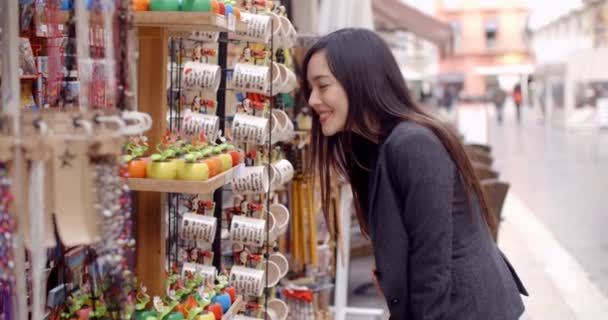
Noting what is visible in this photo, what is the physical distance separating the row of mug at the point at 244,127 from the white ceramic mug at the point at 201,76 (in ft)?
0.32

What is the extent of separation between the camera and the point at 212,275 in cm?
257

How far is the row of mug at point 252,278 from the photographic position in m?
2.58

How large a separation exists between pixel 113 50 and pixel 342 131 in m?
0.78

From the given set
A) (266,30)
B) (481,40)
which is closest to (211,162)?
(266,30)

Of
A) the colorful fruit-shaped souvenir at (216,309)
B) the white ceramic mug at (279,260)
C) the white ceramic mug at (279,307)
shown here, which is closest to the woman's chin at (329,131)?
the colorful fruit-shaped souvenir at (216,309)

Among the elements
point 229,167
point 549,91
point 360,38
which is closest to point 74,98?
point 229,167

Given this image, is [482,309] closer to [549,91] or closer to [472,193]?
[472,193]

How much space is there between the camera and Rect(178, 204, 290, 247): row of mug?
8.29 ft

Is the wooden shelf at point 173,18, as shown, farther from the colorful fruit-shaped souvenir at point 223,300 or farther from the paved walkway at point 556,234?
the paved walkway at point 556,234

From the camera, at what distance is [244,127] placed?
284cm

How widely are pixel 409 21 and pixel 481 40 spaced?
141ft

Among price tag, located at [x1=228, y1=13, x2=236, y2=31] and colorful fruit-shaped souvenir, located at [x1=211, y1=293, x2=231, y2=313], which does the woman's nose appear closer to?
price tag, located at [x1=228, y1=13, x2=236, y2=31]

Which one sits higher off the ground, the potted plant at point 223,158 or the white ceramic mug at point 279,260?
the potted plant at point 223,158

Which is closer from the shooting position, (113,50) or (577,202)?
(113,50)
